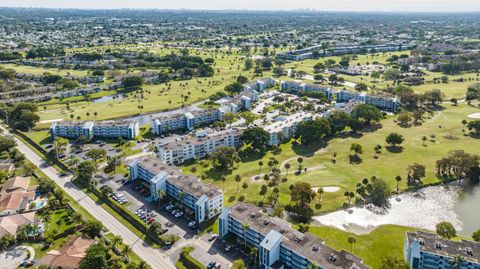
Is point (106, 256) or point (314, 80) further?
point (314, 80)

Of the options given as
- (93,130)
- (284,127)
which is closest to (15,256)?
(93,130)

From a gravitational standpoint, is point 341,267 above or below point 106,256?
above

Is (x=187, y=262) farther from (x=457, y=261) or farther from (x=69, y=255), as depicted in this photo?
(x=457, y=261)

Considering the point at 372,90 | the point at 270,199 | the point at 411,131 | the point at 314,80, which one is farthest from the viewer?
the point at 314,80

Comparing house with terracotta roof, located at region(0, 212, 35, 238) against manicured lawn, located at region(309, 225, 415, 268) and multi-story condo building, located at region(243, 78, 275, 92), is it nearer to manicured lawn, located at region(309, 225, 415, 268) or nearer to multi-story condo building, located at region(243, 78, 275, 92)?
manicured lawn, located at region(309, 225, 415, 268)

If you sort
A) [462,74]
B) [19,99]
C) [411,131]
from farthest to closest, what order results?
[462,74]
[19,99]
[411,131]

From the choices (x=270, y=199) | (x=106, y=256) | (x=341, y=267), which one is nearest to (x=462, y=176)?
(x=270, y=199)

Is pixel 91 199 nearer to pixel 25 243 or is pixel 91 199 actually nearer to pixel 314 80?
pixel 25 243
